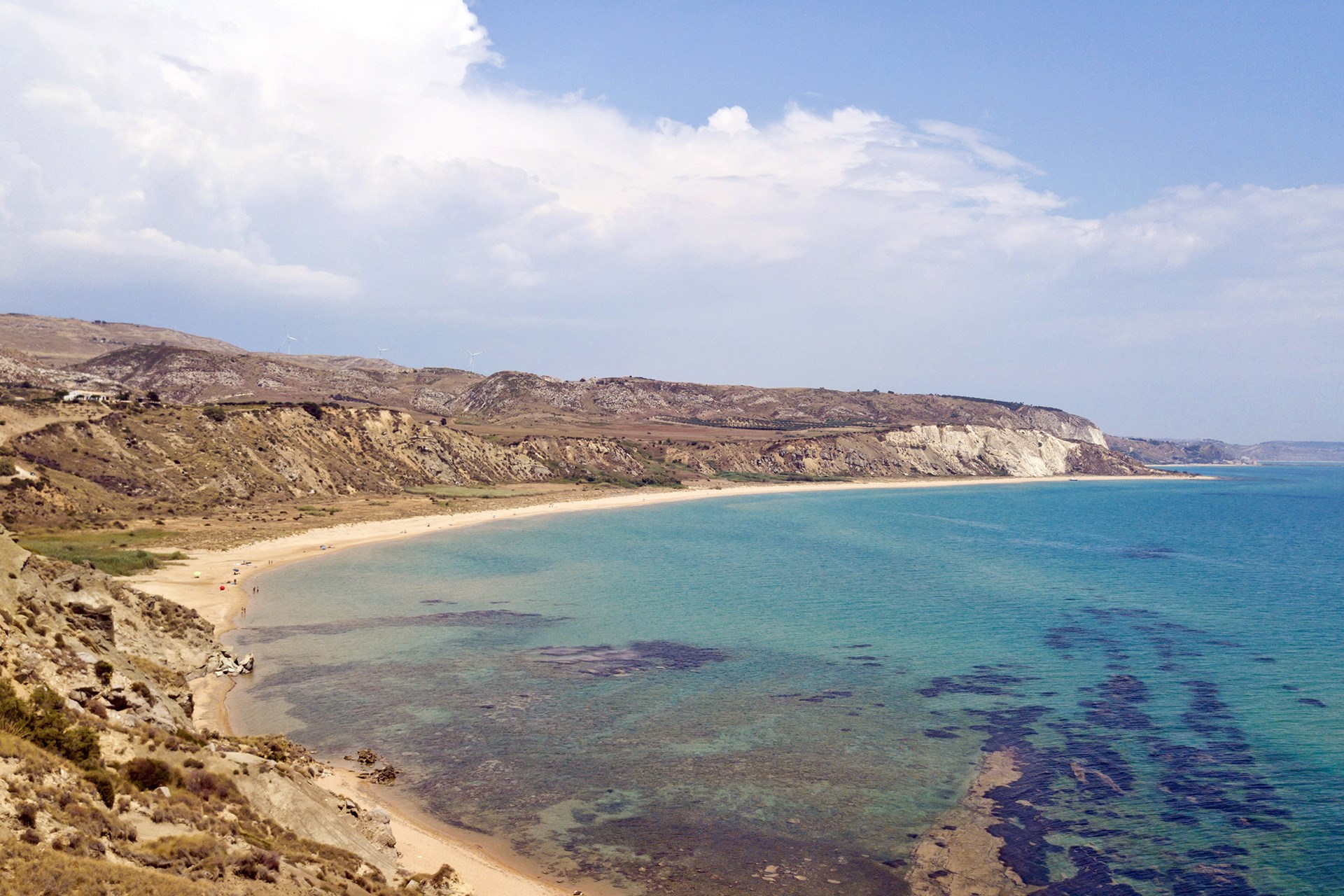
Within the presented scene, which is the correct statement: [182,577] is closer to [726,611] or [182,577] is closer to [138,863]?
[726,611]

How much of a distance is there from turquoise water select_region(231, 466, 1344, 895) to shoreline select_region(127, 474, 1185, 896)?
111 centimetres

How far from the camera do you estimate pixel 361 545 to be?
272ft

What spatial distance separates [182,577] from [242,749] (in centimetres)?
4251

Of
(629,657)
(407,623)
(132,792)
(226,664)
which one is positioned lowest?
(407,623)

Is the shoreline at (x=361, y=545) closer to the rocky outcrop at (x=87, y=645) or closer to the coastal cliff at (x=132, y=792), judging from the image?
the coastal cliff at (x=132, y=792)

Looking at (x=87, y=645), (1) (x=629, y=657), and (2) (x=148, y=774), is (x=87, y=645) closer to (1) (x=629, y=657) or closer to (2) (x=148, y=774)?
(2) (x=148, y=774)

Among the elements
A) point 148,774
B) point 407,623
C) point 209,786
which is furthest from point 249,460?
point 209,786

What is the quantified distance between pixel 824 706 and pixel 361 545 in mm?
60008

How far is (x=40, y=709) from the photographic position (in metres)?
18.9

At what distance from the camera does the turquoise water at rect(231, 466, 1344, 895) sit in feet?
80.8

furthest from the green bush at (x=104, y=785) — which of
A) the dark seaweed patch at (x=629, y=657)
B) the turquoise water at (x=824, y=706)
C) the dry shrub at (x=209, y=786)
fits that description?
the dark seaweed patch at (x=629, y=657)

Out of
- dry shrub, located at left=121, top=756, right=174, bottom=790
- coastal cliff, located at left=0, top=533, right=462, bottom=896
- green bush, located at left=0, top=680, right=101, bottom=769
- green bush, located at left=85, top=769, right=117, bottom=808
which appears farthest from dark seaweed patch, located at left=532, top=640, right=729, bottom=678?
green bush, located at left=85, top=769, right=117, bottom=808

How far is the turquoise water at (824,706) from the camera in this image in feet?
80.8

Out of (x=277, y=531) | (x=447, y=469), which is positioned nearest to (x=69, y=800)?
(x=277, y=531)
